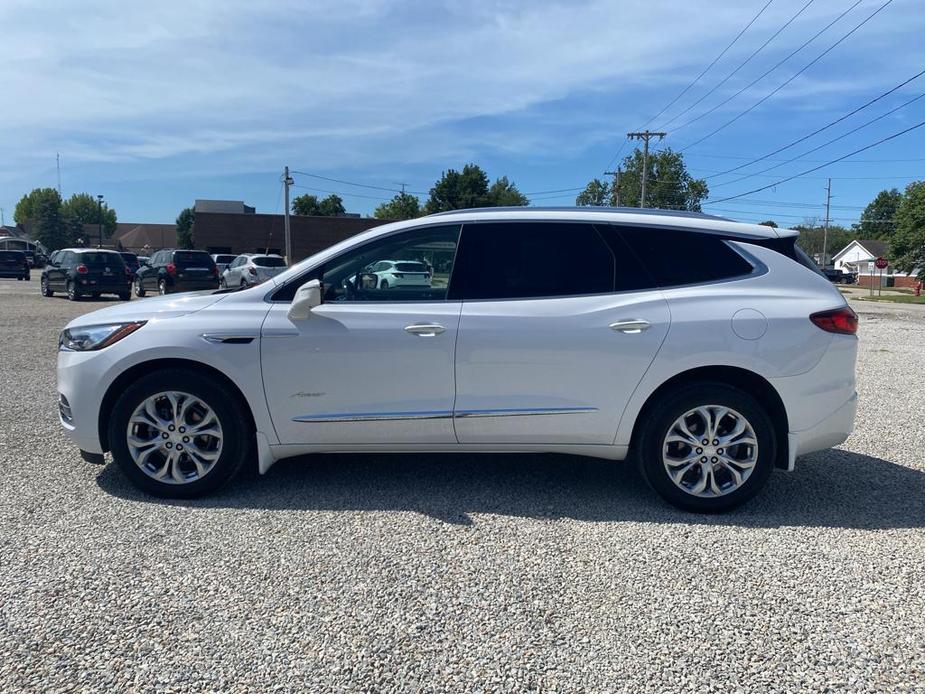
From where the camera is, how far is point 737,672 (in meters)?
2.70

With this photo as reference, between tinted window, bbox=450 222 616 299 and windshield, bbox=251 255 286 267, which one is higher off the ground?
windshield, bbox=251 255 286 267

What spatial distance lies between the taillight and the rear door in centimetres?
90

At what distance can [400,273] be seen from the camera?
14.9 ft

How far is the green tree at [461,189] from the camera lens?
63062mm

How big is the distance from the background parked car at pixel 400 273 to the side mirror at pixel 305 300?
41cm

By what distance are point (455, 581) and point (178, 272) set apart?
72.4ft

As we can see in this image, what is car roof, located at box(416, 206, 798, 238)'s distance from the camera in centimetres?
445

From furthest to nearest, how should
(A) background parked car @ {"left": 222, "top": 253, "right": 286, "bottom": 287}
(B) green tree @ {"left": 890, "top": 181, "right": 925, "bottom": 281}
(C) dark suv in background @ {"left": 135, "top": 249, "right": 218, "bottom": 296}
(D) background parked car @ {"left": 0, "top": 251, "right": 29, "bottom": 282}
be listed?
1. (B) green tree @ {"left": 890, "top": 181, "right": 925, "bottom": 281}
2. (D) background parked car @ {"left": 0, "top": 251, "right": 29, "bottom": 282}
3. (A) background parked car @ {"left": 222, "top": 253, "right": 286, "bottom": 287}
4. (C) dark suv in background @ {"left": 135, "top": 249, "right": 218, "bottom": 296}

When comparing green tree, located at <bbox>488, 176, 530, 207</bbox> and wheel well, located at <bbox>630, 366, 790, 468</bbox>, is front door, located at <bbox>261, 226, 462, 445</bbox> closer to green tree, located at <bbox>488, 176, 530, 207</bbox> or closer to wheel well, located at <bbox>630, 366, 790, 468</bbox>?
wheel well, located at <bbox>630, 366, 790, 468</bbox>

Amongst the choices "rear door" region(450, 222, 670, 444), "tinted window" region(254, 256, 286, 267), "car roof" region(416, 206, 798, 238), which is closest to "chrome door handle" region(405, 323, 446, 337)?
"rear door" region(450, 222, 670, 444)

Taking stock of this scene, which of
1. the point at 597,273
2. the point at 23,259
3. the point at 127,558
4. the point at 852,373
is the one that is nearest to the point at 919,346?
the point at 852,373


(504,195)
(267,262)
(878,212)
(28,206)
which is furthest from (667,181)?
(28,206)

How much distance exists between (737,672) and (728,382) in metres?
2.00

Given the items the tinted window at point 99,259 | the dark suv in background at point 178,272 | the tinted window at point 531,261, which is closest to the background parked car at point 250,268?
the dark suv in background at point 178,272
